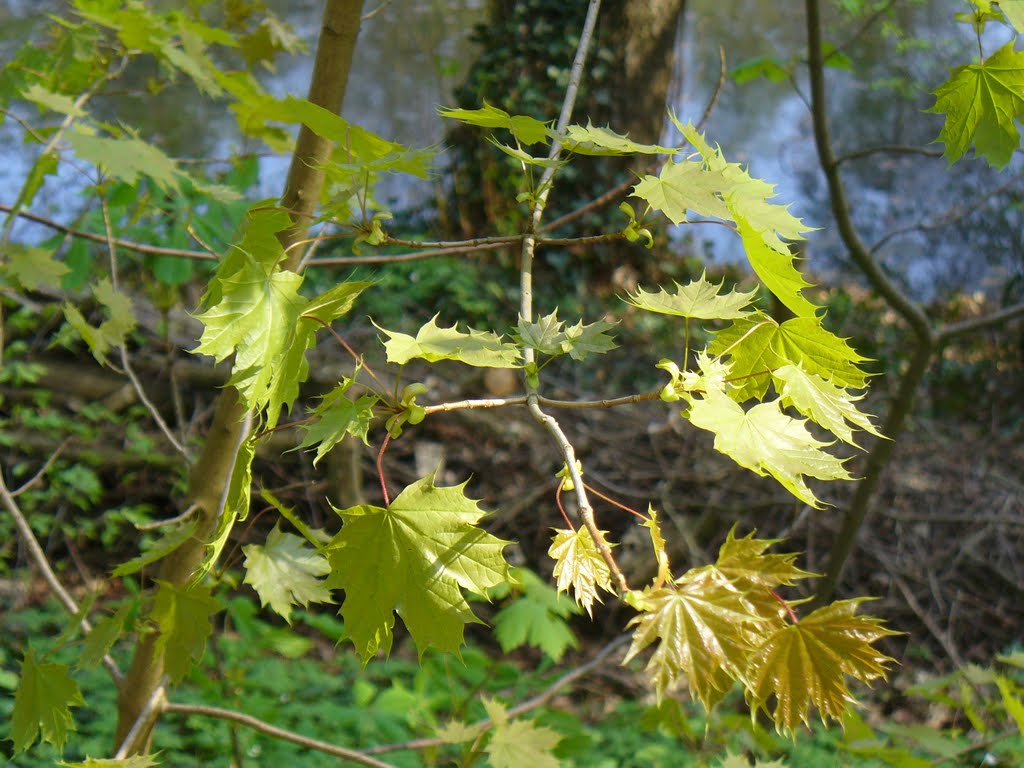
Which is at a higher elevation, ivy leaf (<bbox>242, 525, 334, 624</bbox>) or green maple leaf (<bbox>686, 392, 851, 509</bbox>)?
green maple leaf (<bbox>686, 392, 851, 509</bbox>)

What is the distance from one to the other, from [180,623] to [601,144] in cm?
74

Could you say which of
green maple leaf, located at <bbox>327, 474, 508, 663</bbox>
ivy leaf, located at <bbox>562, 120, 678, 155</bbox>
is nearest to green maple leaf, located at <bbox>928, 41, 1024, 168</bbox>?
ivy leaf, located at <bbox>562, 120, 678, 155</bbox>

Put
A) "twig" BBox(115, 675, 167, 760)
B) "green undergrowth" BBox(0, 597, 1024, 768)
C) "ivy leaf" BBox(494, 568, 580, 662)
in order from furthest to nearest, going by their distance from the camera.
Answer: "ivy leaf" BBox(494, 568, 580, 662) → "green undergrowth" BBox(0, 597, 1024, 768) → "twig" BBox(115, 675, 167, 760)

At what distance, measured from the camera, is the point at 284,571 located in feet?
3.76

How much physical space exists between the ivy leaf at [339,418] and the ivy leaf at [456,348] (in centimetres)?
5

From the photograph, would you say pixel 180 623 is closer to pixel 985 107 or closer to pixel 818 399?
pixel 818 399

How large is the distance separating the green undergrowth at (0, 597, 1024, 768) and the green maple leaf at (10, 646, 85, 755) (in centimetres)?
81

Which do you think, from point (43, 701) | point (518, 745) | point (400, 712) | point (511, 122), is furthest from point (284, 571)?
point (400, 712)

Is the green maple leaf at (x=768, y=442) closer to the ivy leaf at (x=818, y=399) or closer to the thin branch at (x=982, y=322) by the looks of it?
the ivy leaf at (x=818, y=399)

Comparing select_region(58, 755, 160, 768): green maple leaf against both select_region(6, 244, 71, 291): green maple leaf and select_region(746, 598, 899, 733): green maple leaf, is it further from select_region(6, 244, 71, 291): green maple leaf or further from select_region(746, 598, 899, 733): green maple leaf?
select_region(6, 244, 71, 291): green maple leaf

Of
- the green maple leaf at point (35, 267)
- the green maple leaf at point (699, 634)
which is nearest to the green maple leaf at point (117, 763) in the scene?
the green maple leaf at point (699, 634)

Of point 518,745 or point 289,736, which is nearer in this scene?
point 289,736

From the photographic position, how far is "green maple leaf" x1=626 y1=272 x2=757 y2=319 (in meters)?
0.80

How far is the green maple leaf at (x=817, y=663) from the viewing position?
72 cm
